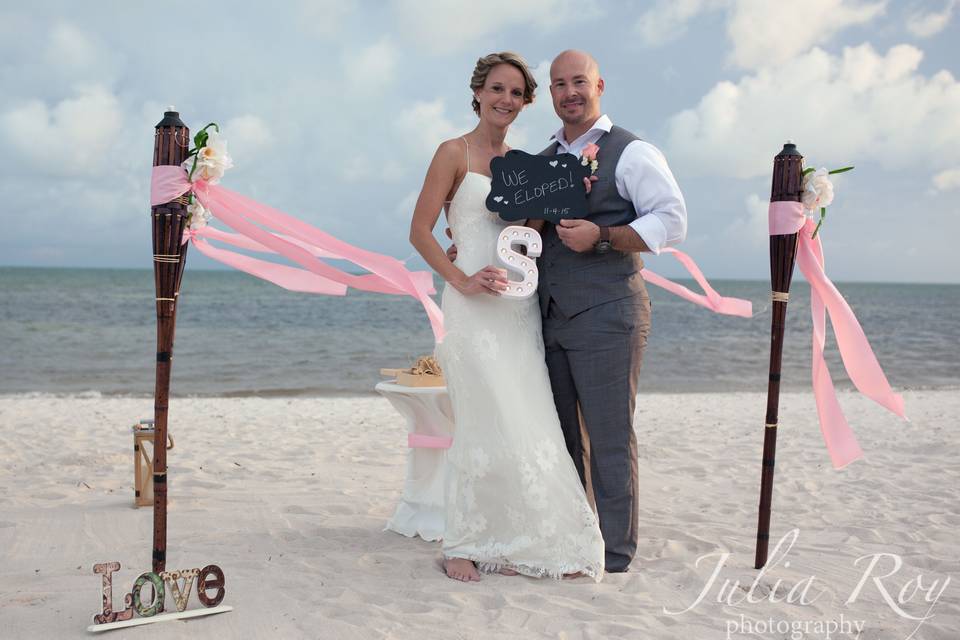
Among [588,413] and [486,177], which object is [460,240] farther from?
[588,413]

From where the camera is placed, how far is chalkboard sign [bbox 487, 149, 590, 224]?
323 centimetres

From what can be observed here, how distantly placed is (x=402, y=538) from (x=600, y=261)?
175 cm

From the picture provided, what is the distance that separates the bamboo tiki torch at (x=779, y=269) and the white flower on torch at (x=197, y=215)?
2.28m

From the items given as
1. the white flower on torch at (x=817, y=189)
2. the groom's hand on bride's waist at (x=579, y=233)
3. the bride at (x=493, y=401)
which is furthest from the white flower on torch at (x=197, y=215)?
the white flower on torch at (x=817, y=189)

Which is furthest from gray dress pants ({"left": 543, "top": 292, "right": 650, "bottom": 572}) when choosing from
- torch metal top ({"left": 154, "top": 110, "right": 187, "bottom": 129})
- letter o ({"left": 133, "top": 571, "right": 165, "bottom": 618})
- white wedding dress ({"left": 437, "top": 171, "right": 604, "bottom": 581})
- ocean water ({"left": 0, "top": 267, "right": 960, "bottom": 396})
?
ocean water ({"left": 0, "top": 267, "right": 960, "bottom": 396})

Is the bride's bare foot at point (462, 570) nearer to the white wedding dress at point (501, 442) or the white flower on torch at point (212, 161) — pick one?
the white wedding dress at point (501, 442)

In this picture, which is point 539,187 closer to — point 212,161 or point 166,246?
point 212,161

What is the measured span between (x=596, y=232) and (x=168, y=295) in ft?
5.32

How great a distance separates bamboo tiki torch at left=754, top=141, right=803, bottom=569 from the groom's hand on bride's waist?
0.80 metres

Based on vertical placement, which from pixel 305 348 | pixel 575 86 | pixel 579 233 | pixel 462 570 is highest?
pixel 575 86

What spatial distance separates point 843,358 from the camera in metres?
3.63

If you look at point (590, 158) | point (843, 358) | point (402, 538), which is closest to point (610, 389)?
point (590, 158)

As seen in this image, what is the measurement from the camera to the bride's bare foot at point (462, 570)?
3352mm

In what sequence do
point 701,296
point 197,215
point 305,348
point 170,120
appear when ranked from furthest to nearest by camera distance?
1. point 305,348
2. point 701,296
3. point 197,215
4. point 170,120
